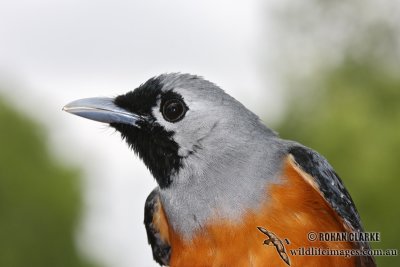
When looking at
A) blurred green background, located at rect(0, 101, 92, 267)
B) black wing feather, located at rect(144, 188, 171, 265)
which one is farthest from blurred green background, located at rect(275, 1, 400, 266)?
black wing feather, located at rect(144, 188, 171, 265)

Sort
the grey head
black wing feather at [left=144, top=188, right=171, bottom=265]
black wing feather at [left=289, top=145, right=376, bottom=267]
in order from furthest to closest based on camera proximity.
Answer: black wing feather at [left=144, top=188, right=171, bottom=265]
black wing feather at [left=289, top=145, right=376, bottom=267]
the grey head

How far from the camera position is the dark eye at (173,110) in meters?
6.00

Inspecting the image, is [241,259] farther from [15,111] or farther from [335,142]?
[15,111]

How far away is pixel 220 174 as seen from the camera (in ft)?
19.5

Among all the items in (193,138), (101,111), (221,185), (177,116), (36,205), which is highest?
(101,111)

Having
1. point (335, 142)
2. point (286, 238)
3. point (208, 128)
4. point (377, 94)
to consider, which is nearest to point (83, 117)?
point (208, 128)

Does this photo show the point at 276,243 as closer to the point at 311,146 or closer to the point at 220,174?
the point at 220,174

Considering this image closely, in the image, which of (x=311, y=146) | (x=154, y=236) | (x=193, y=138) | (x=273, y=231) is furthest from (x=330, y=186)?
(x=311, y=146)

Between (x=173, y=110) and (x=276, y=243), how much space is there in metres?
1.43

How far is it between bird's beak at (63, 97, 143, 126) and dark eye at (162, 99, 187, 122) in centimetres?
25

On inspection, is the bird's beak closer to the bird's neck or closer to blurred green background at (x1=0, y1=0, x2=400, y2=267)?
the bird's neck

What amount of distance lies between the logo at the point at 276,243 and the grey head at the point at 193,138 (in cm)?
42

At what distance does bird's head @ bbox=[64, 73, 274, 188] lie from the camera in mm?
5988

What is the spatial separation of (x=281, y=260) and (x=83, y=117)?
2.00 m
